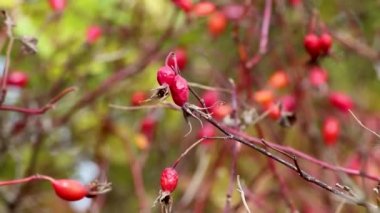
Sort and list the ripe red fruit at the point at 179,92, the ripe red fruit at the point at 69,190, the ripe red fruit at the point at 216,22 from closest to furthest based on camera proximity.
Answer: the ripe red fruit at the point at 179,92 < the ripe red fruit at the point at 69,190 < the ripe red fruit at the point at 216,22

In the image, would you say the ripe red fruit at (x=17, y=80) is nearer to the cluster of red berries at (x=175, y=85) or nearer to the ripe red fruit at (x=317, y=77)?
the ripe red fruit at (x=317, y=77)

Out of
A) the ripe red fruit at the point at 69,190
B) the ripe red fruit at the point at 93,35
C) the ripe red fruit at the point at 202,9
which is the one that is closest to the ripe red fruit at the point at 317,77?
the ripe red fruit at the point at 202,9

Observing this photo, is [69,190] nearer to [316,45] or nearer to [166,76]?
[166,76]

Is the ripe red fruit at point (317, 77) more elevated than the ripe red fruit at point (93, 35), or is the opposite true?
the ripe red fruit at point (93, 35)

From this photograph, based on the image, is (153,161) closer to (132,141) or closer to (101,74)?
(132,141)

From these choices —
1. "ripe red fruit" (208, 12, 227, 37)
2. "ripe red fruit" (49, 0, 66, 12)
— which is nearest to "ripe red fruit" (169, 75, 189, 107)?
"ripe red fruit" (49, 0, 66, 12)

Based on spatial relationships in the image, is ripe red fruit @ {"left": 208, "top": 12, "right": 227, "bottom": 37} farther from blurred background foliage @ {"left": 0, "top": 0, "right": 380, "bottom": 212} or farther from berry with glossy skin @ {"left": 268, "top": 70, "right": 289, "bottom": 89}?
berry with glossy skin @ {"left": 268, "top": 70, "right": 289, "bottom": 89}
